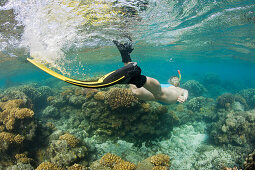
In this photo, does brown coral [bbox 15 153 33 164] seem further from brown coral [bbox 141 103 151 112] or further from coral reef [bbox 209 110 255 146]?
coral reef [bbox 209 110 255 146]

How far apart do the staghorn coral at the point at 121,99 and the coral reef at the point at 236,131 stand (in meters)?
5.66

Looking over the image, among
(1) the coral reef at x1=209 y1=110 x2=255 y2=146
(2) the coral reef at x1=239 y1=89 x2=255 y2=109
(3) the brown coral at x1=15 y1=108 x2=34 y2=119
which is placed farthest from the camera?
(2) the coral reef at x1=239 y1=89 x2=255 y2=109

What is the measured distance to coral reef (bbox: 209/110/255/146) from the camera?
710cm

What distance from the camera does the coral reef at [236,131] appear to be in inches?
280

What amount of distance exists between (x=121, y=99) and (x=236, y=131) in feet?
23.5

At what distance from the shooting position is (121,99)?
260 inches

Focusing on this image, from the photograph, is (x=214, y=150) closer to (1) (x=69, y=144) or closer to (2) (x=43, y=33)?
(1) (x=69, y=144)

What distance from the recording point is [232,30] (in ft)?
47.4

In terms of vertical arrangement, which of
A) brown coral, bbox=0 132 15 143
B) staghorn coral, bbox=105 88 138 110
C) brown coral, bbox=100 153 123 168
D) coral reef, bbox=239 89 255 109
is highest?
staghorn coral, bbox=105 88 138 110

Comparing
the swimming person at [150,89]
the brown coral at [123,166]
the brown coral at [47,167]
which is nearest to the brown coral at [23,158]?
the brown coral at [47,167]

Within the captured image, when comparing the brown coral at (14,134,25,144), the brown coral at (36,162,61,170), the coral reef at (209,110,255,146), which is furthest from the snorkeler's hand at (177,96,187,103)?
the brown coral at (14,134,25,144)

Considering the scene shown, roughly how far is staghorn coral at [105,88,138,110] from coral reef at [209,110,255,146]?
5661mm

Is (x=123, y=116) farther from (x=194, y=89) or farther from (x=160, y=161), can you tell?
(x=194, y=89)

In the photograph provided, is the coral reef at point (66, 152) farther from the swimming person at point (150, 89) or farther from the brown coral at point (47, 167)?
the swimming person at point (150, 89)
